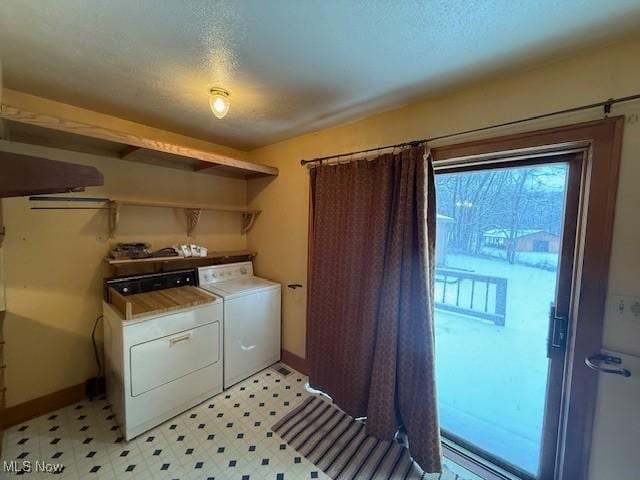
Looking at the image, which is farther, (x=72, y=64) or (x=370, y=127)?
(x=370, y=127)

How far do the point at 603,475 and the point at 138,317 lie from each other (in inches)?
105

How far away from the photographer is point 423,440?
1.57 m

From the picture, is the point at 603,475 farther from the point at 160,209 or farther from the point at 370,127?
the point at 160,209

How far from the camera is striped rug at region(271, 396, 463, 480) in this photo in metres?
1.58

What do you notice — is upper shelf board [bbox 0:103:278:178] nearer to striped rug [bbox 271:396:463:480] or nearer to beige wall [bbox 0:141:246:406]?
beige wall [bbox 0:141:246:406]

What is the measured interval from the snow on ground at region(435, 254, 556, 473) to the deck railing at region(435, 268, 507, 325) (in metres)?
0.04

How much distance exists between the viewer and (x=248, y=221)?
119 inches

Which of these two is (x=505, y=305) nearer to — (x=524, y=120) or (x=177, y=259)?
(x=524, y=120)

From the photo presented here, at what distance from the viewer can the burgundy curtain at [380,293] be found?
161 centimetres

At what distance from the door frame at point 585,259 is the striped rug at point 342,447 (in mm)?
701

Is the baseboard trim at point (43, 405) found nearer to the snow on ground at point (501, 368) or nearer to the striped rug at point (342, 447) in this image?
the striped rug at point (342, 447)

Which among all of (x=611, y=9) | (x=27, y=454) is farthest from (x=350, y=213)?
(x=27, y=454)

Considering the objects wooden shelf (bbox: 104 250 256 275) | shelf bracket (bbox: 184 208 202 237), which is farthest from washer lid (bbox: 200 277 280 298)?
shelf bracket (bbox: 184 208 202 237)

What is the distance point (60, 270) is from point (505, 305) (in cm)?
315
